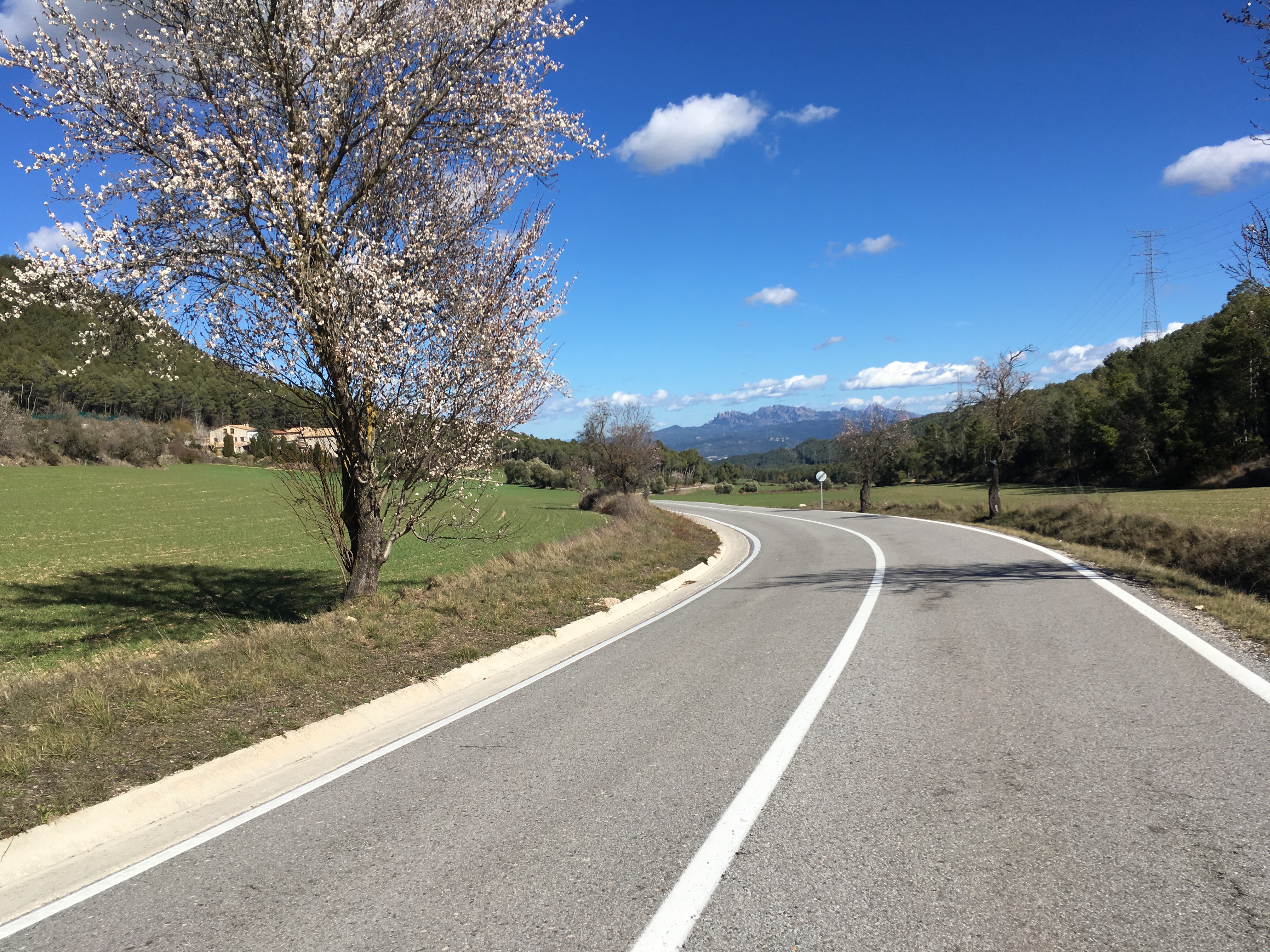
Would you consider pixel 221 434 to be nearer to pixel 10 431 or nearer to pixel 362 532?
pixel 10 431

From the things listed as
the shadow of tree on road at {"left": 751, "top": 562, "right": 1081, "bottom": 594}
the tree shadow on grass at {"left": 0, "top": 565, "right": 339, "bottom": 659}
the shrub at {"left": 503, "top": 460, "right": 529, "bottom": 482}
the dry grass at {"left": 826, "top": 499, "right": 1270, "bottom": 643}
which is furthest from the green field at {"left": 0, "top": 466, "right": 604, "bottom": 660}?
the shrub at {"left": 503, "top": 460, "right": 529, "bottom": 482}

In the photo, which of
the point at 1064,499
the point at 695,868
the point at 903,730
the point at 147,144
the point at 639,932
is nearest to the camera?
the point at 639,932

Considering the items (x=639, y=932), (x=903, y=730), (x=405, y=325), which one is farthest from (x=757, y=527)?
(x=639, y=932)

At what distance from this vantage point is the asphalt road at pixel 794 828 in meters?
3.01

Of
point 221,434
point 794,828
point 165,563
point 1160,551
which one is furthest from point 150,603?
point 221,434

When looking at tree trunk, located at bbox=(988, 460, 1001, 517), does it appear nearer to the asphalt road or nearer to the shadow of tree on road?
the shadow of tree on road

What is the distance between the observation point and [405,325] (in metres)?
10.1

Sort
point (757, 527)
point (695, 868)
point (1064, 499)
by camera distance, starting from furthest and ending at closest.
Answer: point (757, 527)
point (1064, 499)
point (695, 868)

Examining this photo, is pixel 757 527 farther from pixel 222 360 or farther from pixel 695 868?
pixel 695 868

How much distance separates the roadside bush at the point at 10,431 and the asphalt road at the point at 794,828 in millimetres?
94253

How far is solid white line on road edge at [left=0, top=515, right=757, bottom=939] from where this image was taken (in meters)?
3.36

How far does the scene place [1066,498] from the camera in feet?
95.7

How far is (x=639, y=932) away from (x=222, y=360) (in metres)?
9.60

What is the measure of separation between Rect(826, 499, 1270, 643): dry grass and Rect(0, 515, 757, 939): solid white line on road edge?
7874 millimetres
